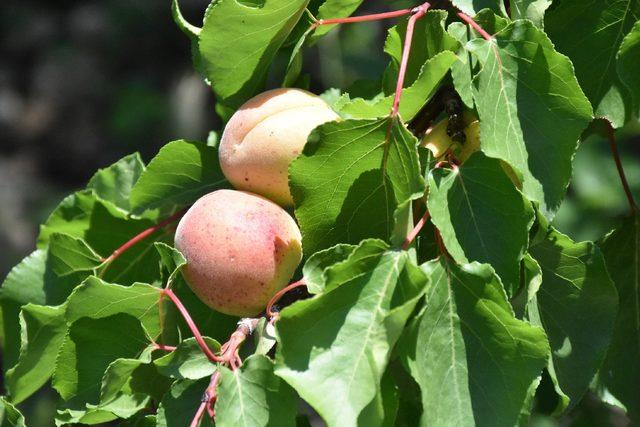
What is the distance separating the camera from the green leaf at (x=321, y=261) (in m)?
0.62

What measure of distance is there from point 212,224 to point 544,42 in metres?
0.28

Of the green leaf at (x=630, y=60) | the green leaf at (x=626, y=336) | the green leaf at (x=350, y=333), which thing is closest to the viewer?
the green leaf at (x=350, y=333)

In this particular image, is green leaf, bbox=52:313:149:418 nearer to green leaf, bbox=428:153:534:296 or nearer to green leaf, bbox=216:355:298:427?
green leaf, bbox=216:355:298:427

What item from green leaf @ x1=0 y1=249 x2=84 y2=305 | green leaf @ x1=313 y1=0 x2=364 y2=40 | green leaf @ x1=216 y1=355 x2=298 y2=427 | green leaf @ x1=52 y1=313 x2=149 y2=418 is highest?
green leaf @ x1=313 y1=0 x2=364 y2=40

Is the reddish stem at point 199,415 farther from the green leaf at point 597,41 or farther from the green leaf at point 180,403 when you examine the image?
the green leaf at point 597,41

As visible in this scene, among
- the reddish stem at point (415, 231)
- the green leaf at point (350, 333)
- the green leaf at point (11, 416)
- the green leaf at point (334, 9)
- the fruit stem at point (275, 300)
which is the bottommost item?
the green leaf at point (11, 416)

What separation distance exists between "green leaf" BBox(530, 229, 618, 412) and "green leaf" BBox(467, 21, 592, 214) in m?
0.07

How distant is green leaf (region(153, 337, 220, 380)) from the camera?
0.66 m

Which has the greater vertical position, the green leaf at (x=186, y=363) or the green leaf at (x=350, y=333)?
the green leaf at (x=350, y=333)

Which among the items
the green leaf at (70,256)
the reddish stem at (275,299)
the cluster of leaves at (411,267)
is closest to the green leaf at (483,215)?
the cluster of leaves at (411,267)

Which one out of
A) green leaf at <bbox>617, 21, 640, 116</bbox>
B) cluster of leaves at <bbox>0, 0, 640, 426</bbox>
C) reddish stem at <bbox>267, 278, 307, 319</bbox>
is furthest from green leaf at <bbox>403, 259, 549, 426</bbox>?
green leaf at <bbox>617, 21, 640, 116</bbox>

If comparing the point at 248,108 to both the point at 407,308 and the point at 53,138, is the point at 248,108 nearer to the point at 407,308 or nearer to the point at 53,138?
the point at 407,308

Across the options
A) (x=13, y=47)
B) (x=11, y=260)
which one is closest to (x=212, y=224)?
(x=11, y=260)

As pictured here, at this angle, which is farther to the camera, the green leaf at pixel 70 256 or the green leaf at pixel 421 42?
the green leaf at pixel 70 256
